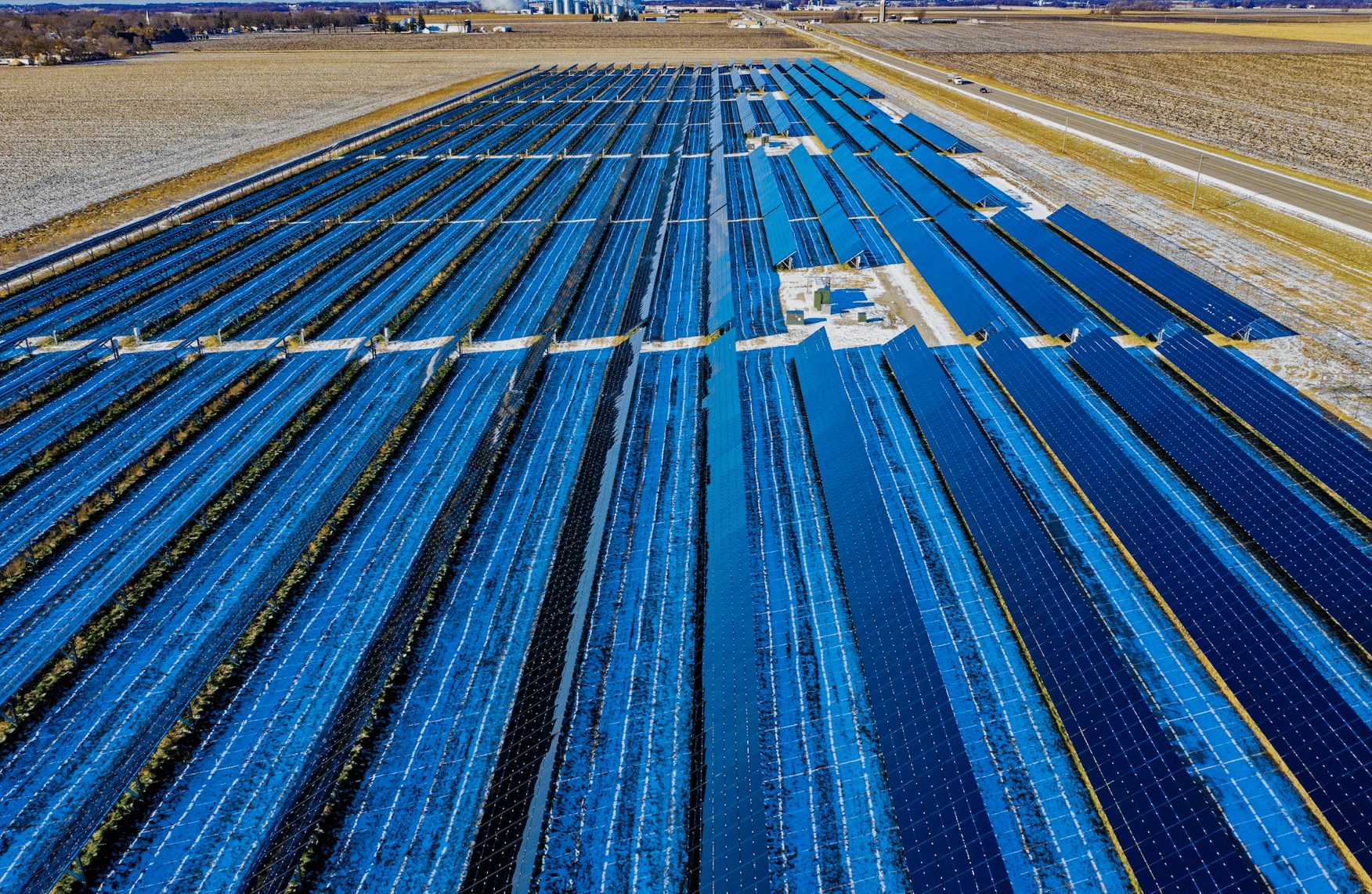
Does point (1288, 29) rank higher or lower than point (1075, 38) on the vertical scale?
higher

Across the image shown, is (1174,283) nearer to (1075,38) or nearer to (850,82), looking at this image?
(850,82)

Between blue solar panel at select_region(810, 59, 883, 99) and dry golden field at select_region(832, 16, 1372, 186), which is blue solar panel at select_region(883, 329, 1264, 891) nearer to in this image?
dry golden field at select_region(832, 16, 1372, 186)

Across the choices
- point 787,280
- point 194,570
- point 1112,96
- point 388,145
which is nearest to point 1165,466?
point 787,280

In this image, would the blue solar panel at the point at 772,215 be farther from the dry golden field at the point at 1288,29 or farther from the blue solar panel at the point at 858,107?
the dry golden field at the point at 1288,29

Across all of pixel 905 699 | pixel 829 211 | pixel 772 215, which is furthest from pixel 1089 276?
pixel 905 699

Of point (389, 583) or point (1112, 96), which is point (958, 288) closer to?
point (389, 583)

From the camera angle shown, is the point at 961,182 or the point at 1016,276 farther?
the point at 961,182
